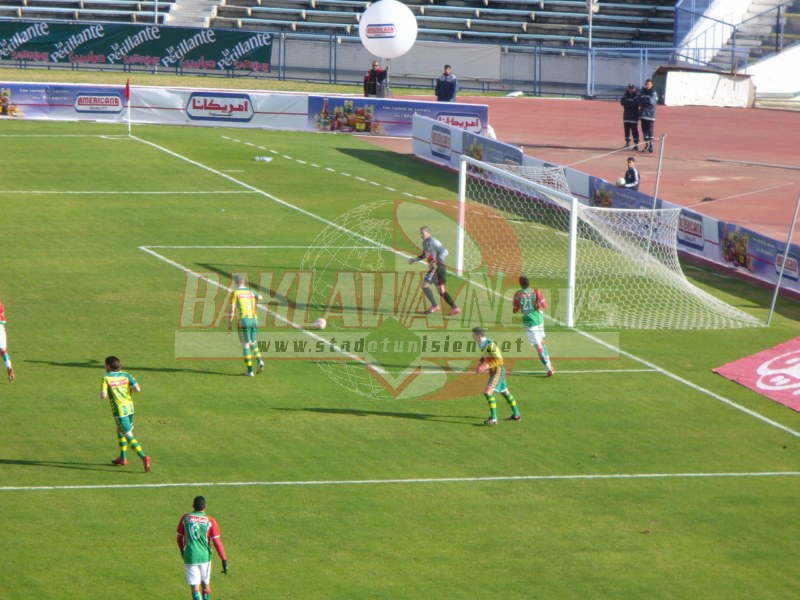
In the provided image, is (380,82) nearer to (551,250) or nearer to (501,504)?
(551,250)

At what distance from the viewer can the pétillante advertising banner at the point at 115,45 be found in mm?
57688

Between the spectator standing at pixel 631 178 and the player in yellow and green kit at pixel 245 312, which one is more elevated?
the spectator standing at pixel 631 178

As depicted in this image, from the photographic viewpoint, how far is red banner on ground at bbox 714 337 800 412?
22.3 metres

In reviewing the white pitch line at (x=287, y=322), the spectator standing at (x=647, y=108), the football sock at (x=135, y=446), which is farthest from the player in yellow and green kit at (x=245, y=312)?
the spectator standing at (x=647, y=108)

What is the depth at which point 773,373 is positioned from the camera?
76.6 feet

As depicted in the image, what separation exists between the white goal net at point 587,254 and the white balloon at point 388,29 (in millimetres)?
14026

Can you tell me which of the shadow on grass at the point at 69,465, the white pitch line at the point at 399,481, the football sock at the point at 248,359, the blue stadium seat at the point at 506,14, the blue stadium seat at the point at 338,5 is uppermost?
the blue stadium seat at the point at 338,5

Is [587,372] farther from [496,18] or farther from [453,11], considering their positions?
[453,11]

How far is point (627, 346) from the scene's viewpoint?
24797 millimetres

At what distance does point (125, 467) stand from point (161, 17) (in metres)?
50.3

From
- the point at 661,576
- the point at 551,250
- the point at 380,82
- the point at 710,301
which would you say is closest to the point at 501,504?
the point at 661,576

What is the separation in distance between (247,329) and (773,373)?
10.6 m
